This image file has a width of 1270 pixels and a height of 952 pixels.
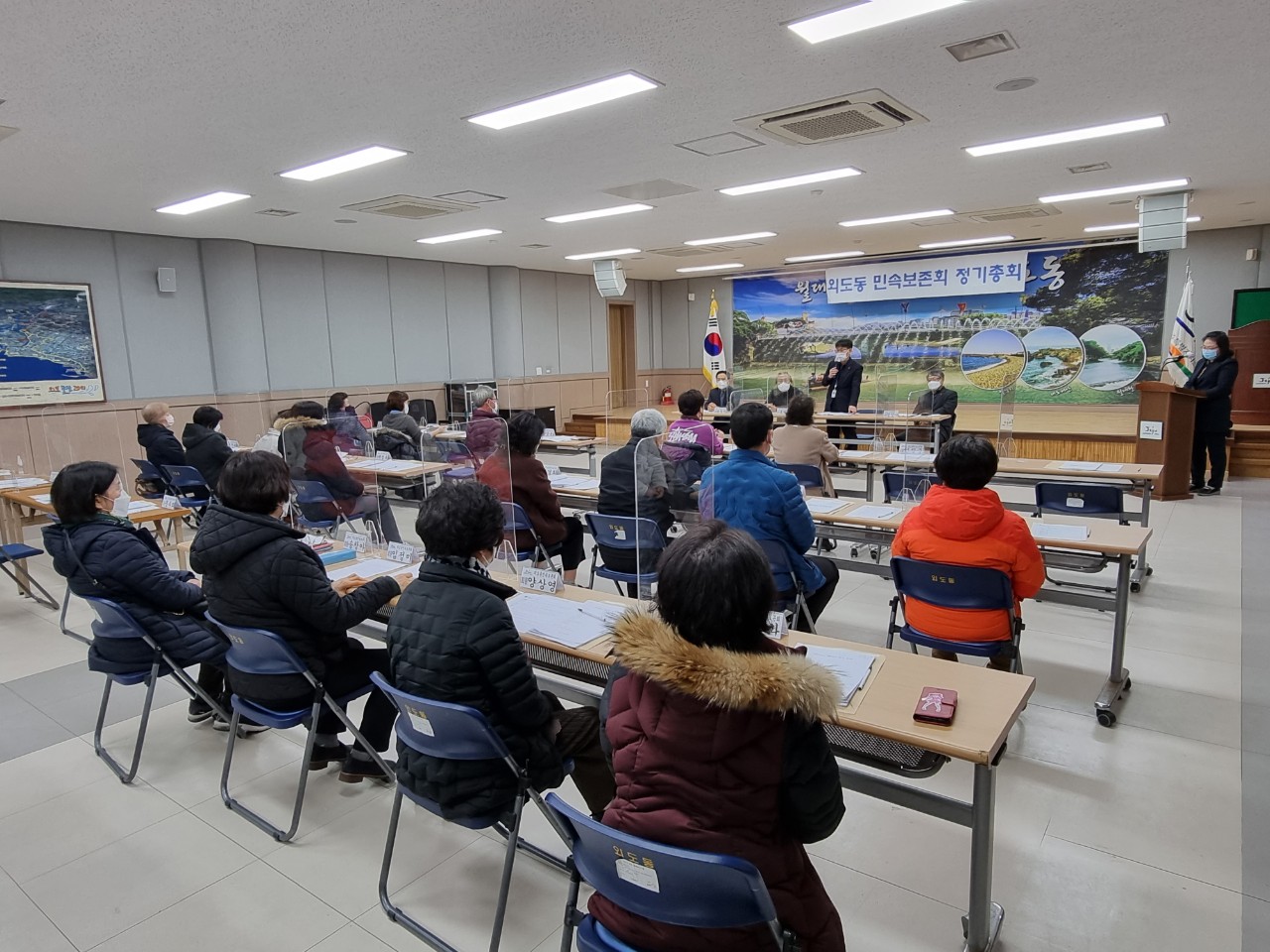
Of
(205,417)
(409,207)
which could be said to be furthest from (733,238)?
(205,417)

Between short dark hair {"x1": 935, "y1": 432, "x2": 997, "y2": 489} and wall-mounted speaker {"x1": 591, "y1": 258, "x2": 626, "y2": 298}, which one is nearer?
short dark hair {"x1": 935, "y1": 432, "x2": 997, "y2": 489}

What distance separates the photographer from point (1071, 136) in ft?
16.1

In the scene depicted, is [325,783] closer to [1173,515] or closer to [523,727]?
[523,727]

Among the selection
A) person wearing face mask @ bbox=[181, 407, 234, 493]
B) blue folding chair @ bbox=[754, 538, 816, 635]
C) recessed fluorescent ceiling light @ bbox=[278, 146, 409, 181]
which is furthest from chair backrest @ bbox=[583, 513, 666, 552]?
person wearing face mask @ bbox=[181, 407, 234, 493]

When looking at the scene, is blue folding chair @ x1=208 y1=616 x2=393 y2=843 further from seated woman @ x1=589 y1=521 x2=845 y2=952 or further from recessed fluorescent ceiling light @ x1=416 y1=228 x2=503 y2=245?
recessed fluorescent ceiling light @ x1=416 y1=228 x2=503 y2=245

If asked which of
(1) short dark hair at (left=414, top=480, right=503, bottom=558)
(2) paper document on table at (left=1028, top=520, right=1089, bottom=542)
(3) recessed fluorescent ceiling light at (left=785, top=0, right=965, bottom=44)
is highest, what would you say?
(3) recessed fluorescent ceiling light at (left=785, top=0, right=965, bottom=44)

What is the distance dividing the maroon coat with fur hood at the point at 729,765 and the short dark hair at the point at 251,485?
1.60m

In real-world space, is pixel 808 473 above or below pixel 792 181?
below

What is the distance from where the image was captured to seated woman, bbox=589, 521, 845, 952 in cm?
117

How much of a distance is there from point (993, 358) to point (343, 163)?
976cm

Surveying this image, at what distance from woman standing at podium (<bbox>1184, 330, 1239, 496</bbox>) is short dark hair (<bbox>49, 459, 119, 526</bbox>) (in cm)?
844

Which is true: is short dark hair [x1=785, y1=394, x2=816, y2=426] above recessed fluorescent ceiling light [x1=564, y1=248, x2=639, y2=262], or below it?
below

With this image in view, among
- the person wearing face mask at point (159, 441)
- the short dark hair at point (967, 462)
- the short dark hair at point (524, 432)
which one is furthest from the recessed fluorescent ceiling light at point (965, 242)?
the person wearing face mask at point (159, 441)

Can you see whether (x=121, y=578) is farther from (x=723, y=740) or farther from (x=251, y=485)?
(x=723, y=740)
